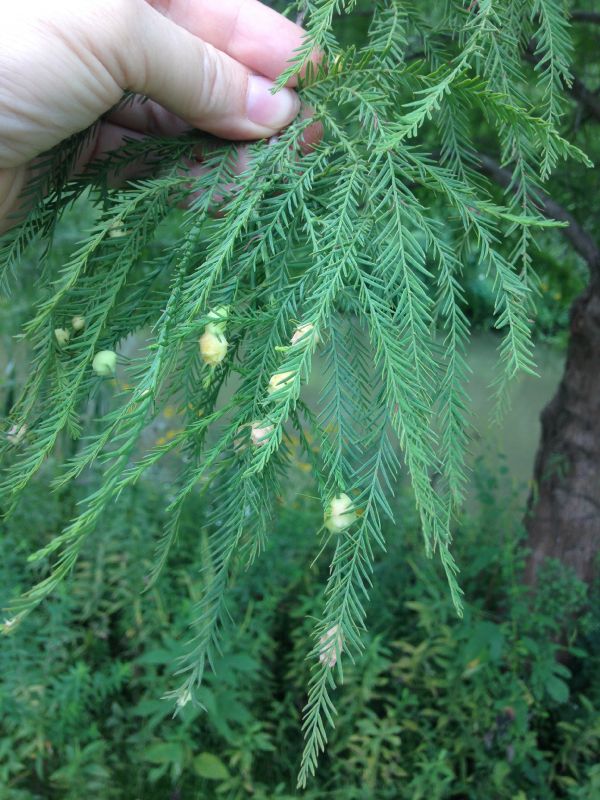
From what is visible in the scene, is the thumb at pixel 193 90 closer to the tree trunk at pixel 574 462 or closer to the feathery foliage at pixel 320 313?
the feathery foliage at pixel 320 313

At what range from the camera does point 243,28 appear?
2.49 ft

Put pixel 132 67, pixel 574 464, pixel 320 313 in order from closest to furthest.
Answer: pixel 320 313 < pixel 132 67 < pixel 574 464

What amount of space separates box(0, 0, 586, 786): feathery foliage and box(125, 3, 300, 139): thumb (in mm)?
65

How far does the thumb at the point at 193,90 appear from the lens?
669 millimetres

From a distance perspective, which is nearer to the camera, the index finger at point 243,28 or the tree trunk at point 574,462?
the index finger at point 243,28

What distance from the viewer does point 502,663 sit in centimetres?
140

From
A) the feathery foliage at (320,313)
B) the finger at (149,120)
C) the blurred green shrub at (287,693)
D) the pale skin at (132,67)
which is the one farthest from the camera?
the blurred green shrub at (287,693)

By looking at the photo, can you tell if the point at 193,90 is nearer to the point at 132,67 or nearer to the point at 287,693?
the point at 132,67

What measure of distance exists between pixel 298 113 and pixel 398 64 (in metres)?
0.12

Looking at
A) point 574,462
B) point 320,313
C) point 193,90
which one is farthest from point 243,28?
point 574,462

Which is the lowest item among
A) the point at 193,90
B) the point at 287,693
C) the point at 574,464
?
the point at 287,693

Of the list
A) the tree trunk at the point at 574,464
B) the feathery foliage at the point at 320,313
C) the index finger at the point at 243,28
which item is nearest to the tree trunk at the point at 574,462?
the tree trunk at the point at 574,464

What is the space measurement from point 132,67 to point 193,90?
0.07 m

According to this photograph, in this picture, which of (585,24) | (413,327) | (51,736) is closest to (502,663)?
(51,736)
